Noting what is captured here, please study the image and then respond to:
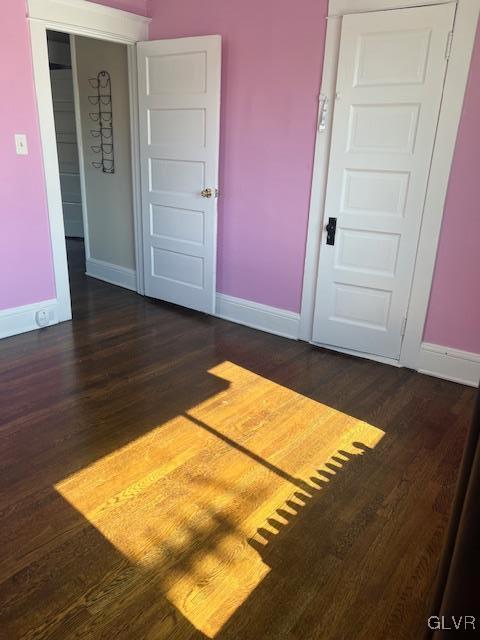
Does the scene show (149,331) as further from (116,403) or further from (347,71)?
(347,71)

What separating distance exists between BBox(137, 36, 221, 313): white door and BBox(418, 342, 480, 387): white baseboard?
1.80 metres

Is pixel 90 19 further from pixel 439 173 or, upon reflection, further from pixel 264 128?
pixel 439 173

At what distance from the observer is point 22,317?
3621 millimetres

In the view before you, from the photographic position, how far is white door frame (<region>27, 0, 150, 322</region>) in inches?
128

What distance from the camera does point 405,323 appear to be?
3.24 m

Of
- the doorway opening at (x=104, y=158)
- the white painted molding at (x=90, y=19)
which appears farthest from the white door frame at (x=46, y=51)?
the doorway opening at (x=104, y=158)

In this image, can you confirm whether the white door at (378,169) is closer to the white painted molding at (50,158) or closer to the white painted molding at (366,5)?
the white painted molding at (366,5)

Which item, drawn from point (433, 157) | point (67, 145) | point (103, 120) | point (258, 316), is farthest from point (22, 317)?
point (67, 145)

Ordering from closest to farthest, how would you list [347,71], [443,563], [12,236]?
[443,563] → [347,71] → [12,236]

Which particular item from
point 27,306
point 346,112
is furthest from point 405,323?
point 27,306

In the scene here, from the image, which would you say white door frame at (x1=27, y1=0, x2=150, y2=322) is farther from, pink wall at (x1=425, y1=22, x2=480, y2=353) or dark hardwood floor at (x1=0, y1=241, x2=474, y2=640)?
pink wall at (x1=425, y1=22, x2=480, y2=353)

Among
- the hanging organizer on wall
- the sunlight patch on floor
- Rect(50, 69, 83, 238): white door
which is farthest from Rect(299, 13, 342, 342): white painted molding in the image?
Rect(50, 69, 83, 238): white door

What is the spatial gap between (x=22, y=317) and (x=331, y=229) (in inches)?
94.4

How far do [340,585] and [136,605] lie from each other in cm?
69
